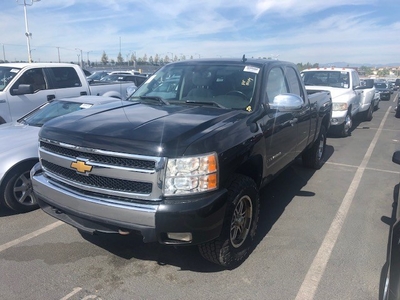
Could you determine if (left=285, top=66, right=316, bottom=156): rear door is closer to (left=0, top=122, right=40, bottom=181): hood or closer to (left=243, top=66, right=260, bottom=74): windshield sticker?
(left=243, top=66, right=260, bottom=74): windshield sticker

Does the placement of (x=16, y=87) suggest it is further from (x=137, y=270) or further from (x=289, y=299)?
(x=289, y=299)

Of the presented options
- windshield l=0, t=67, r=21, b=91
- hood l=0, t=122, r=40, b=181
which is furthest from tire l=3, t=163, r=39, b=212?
windshield l=0, t=67, r=21, b=91

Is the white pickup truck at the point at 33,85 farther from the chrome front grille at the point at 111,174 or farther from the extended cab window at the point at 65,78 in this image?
the chrome front grille at the point at 111,174

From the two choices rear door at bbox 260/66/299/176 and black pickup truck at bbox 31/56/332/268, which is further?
rear door at bbox 260/66/299/176

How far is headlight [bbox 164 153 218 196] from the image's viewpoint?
8.89 feet

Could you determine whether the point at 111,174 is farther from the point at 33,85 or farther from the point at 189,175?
the point at 33,85

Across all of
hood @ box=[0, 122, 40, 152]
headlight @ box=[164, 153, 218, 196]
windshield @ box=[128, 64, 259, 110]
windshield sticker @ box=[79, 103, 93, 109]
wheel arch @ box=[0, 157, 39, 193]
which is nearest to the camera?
headlight @ box=[164, 153, 218, 196]

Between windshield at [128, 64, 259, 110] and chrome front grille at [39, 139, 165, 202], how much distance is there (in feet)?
4.63

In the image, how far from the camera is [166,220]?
2680 mm

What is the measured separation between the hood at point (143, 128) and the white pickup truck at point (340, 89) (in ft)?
22.6

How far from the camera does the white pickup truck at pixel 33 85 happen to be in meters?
7.99

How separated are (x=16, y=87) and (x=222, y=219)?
7.14 m

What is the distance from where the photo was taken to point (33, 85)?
27.9 feet

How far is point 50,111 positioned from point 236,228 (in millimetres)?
4174
